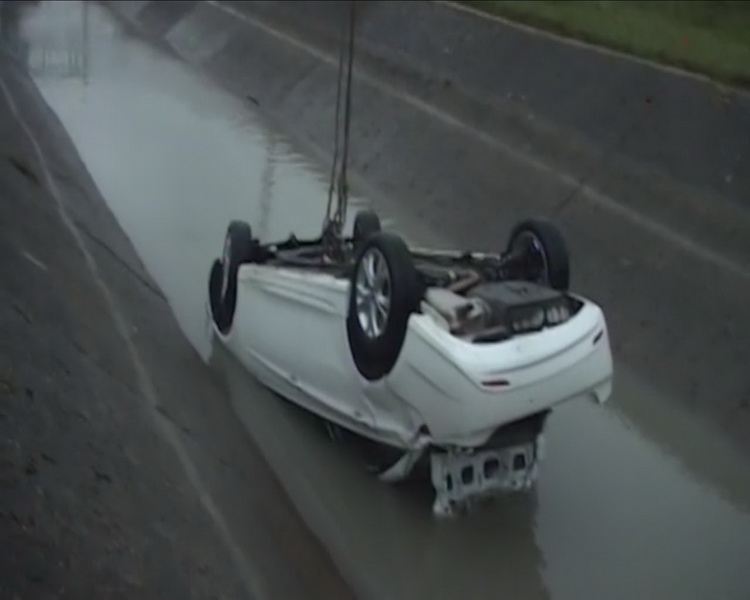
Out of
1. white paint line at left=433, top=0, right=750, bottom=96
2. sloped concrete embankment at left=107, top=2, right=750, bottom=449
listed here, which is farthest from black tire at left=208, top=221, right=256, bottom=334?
white paint line at left=433, top=0, right=750, bottom=96

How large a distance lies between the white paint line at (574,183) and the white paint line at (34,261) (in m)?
6.06

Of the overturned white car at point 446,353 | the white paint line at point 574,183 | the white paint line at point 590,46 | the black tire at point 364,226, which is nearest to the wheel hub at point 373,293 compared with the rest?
the overturned white car at point 446,353

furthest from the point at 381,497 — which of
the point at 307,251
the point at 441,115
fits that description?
the point at 441,115

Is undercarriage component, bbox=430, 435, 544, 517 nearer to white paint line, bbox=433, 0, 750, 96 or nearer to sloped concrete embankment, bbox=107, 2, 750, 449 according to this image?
sloped concrete embankment, bbox=107, 2, 750, 449

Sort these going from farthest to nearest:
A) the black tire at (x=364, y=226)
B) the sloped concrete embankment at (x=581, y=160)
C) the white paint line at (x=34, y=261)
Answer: the sloped concrete embankment at (x=581, y=160), the black tire at (x=364, y=226), the white paint line at (x=34, y=261)

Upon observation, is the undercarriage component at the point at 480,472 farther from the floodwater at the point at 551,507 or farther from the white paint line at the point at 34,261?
the white paint line at the point at 34,261

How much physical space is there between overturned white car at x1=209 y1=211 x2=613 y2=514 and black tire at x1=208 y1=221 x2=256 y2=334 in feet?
4.01

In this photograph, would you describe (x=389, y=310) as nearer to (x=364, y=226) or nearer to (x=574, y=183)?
(x=364, y=226)

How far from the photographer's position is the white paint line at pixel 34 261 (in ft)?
29.1

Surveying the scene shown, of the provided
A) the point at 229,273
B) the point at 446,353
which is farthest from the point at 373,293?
the point at 229,273

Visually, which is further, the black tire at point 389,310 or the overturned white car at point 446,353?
the black tire at point 389,310

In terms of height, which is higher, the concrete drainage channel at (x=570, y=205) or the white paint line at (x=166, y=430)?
the white paint line at (x=166, y=430)

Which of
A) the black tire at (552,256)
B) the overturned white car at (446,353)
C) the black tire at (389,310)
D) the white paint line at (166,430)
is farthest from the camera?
the black tire at (552,256)

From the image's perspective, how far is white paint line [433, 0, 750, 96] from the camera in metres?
13.8
